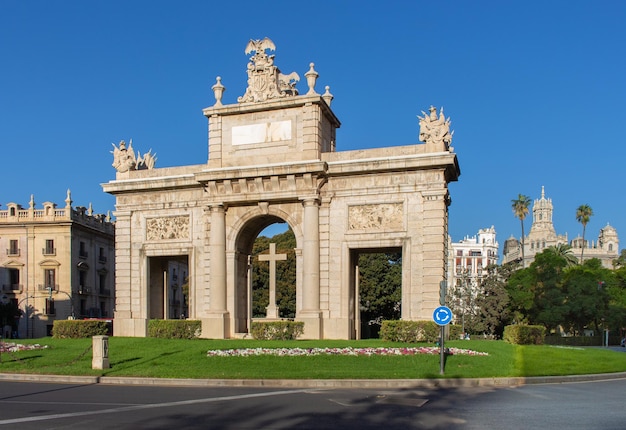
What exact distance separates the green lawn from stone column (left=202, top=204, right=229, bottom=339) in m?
6.03

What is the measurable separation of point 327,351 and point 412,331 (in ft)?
18.2

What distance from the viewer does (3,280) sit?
2635 inches

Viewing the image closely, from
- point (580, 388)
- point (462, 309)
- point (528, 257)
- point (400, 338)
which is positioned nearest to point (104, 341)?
point (400, 338)

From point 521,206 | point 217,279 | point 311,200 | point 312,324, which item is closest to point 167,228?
point 217,279

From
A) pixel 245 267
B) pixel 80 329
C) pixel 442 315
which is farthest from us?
pixel 245 267

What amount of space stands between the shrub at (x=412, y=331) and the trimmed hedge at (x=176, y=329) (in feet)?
30.4

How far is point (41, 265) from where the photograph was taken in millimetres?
67000

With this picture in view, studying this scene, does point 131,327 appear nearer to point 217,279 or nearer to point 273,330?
point 217,279

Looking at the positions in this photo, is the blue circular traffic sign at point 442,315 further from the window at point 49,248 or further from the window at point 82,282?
the window at point 49,248

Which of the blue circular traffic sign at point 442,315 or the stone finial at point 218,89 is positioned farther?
the stone finial at point 218,89

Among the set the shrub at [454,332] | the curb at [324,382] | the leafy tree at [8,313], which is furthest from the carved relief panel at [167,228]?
the leafy tree at [8,313]

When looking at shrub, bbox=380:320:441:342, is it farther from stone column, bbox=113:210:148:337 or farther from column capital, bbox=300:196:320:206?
stone column, bbox=113:210:148:337

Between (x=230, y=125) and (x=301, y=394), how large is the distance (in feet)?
69.8

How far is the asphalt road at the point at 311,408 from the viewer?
12.3 m
